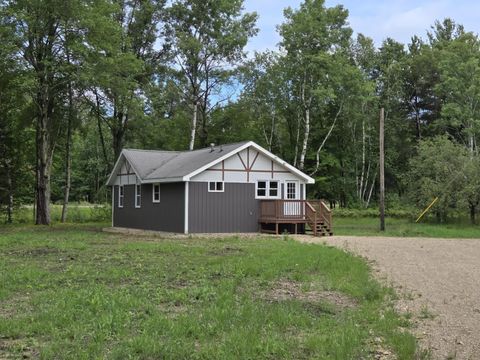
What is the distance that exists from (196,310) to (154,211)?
18320 mm

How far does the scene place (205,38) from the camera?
118 ft

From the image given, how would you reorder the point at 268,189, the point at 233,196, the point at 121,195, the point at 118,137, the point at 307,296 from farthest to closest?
1. the point at 118,137
2. the point at 121,195
3. the point at 268,189
4. the point at 233,196
5. the point at 307,296

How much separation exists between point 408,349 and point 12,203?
31.0 metres

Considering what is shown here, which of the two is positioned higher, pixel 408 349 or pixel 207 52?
pixel 207 52

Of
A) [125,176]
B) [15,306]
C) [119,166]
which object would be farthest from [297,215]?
[15,306]

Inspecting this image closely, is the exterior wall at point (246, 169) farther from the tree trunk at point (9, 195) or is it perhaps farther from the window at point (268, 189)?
the tree trunk at point (9, 195)

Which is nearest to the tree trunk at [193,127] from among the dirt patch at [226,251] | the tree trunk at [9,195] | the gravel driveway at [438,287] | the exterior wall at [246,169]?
the tree trunk at [9,195]

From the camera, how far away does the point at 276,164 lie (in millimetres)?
24094

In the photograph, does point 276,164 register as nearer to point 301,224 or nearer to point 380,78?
point 301,224

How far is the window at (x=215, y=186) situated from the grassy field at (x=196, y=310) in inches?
428

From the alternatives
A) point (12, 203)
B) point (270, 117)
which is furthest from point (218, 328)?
point (270, 117)

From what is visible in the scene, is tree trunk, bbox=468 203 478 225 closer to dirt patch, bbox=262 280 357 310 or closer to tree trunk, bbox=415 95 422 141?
tree trunk, bbox=415 95 422 141

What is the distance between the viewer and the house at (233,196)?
22.6 metres

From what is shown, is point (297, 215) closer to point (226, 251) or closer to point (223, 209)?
point (223, 209)
